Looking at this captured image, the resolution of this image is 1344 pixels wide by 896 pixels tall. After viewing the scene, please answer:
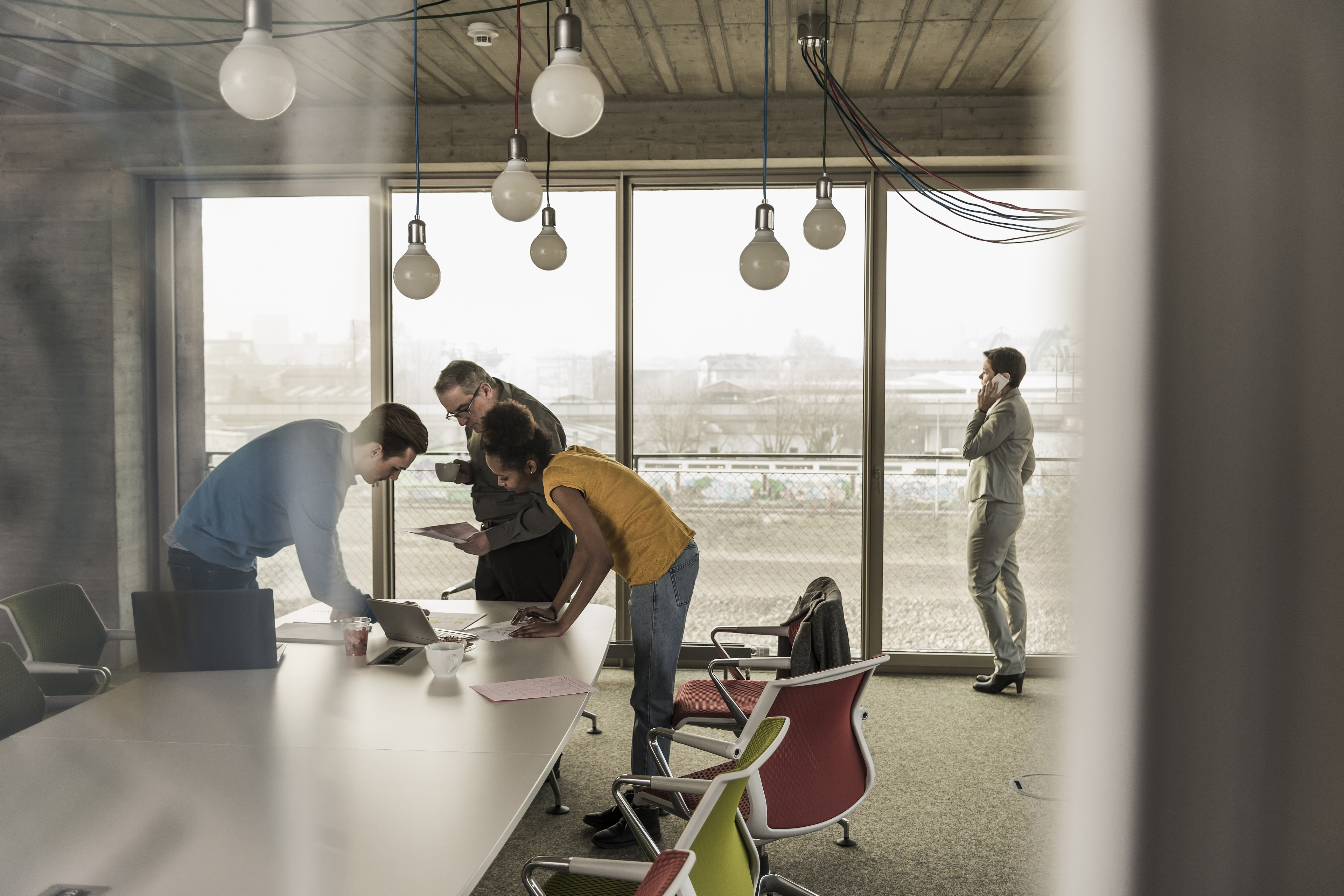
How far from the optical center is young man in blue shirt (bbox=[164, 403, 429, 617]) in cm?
139

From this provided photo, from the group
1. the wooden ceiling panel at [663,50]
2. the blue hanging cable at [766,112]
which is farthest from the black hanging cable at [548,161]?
the blue hanging cable at [766,112]

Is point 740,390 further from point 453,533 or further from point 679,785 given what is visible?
point 679,785

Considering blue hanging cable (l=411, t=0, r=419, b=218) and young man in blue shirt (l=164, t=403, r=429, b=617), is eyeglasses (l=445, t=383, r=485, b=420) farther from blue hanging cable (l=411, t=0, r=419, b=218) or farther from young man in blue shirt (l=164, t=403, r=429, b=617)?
young man in blue shirt (l=164, t=403, r=429, b=617)

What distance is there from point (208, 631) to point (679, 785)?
866 millimetres

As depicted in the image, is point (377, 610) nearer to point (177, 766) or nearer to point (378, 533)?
point (177, 766)

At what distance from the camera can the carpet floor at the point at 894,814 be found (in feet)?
5.61

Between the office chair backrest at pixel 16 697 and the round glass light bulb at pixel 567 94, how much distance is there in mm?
1180

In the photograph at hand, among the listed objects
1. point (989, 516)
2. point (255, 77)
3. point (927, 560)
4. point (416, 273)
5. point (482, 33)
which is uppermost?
point (482, 33)

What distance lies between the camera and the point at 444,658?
4.87 ft

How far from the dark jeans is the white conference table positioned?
183 millimetres

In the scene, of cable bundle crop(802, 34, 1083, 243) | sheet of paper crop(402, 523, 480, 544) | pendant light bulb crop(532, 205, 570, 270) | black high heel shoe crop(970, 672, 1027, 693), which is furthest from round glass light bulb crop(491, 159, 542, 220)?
black high heel shoe crop(970, 672, 1027, 693)

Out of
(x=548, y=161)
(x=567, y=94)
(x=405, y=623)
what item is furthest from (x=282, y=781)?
(x=548, y=161)

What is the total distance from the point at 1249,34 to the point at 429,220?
3.30 m

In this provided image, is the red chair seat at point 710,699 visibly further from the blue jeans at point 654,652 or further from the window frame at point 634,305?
the window frame at point 634,305
